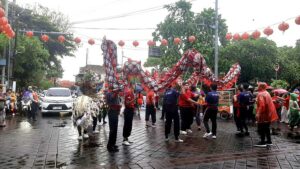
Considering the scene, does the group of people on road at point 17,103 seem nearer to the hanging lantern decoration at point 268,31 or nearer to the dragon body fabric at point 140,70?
the dragon body fabric at point 140,70

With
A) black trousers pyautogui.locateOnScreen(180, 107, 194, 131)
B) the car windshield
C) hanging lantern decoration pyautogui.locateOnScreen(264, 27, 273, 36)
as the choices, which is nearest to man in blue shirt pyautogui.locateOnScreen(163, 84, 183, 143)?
black trousers pyautogui.locateOnScreen(180, 107, 194, 131)

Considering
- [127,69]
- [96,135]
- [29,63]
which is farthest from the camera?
[29,63]

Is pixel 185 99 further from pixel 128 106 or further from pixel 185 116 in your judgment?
pixel 128 106

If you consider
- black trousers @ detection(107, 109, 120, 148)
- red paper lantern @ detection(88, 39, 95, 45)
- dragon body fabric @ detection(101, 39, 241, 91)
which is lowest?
black trousers @ detection(107, 109, 120, 148)

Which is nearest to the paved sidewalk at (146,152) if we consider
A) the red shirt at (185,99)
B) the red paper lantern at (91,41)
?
the red shirt at (185,99)

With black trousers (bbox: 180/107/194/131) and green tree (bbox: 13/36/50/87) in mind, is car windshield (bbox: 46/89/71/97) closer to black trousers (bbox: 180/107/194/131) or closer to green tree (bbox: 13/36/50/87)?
green tree (bbox: 13/36/50/87)

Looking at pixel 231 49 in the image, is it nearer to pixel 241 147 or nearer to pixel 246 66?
pixel 246 66

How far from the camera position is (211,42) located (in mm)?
29750

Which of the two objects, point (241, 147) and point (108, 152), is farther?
point (241, 147)

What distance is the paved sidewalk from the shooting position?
676 centimetres

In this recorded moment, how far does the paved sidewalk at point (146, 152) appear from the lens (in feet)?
22.2

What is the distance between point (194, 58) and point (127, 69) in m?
3.08

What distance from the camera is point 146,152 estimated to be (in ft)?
26.0

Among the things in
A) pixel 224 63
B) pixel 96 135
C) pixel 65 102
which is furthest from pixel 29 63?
pixel 96 135
